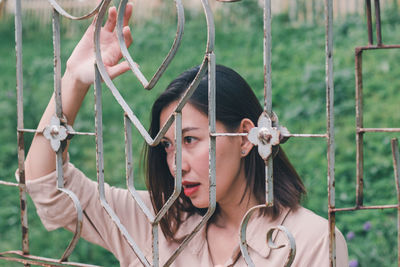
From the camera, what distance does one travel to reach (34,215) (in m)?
4.82

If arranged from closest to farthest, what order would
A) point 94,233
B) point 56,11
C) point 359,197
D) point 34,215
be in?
point 359,197
point 56,11
point 94,233
point 34,215

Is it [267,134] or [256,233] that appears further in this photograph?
[256,233]

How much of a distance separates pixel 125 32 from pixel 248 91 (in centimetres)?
61

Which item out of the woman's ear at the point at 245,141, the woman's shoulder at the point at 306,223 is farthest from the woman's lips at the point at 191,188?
the woman's shoulder at the point at 306,223

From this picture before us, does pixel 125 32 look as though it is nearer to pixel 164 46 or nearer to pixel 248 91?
pixel 248 91

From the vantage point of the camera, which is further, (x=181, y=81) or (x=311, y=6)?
(x=311, y=6)

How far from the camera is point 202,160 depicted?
1.88m

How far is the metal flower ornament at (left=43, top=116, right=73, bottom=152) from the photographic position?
1.64 m

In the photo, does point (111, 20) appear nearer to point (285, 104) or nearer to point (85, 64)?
point (85, 64)

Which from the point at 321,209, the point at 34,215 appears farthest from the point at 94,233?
the point at 34,215

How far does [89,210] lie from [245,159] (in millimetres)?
510

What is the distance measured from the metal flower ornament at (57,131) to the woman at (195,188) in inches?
7.3

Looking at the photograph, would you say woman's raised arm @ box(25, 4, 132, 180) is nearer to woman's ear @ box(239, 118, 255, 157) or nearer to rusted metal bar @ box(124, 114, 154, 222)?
rusted metal bar @ box(124, 114, 154, 222)

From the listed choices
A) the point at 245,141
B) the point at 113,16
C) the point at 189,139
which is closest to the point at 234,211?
the point at 245,141
